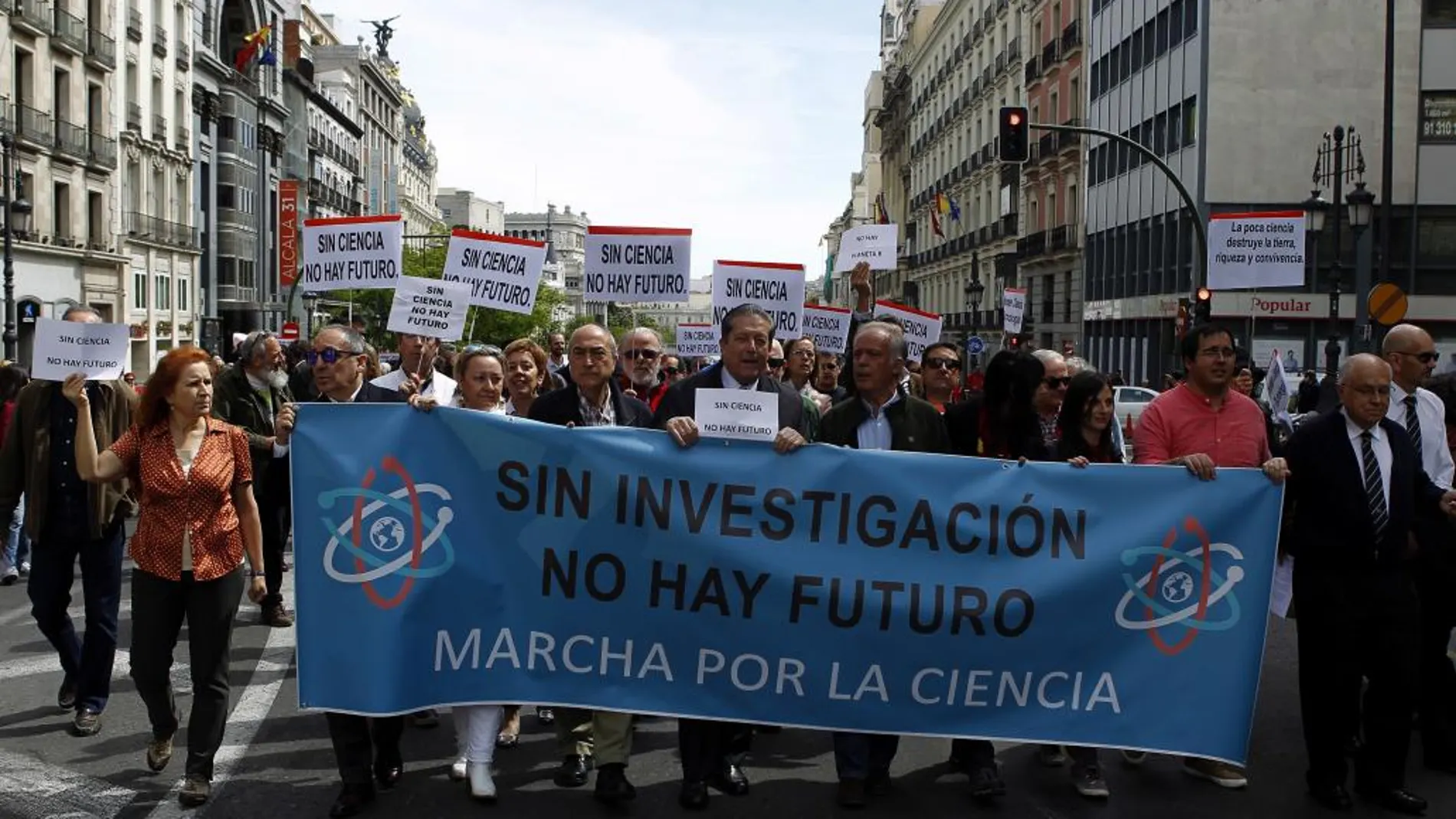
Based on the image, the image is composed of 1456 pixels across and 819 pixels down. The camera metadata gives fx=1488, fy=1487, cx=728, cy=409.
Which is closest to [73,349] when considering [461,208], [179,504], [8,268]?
[179,504]

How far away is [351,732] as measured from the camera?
19.2ft

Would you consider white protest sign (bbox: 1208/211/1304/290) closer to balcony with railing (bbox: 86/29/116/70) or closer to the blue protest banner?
the blue protest banner

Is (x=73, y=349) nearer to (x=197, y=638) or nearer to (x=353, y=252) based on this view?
(x=197, y=638)

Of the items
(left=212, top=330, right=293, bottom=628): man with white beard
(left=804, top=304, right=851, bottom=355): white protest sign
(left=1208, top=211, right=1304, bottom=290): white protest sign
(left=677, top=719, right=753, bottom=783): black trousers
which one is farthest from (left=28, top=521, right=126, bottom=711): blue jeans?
(left=1208, top=211, right=1304, bottom=290): white protest sign

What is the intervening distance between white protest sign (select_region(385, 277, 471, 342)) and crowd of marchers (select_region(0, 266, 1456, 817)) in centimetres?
99

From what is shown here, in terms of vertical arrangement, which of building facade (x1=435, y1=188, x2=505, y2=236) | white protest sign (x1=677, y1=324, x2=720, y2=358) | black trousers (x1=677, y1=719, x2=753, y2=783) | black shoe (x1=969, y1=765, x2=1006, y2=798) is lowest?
black shoe (x1=969, y1=765, x2=1006, y2=798)

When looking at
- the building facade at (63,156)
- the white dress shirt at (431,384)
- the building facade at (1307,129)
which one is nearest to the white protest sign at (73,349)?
the white dress shirt at (431,384)

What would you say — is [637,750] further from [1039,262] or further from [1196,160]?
[1039,262]

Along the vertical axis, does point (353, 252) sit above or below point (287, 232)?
below

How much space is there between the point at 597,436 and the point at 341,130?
282 feet

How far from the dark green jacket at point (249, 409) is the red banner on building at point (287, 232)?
197ft

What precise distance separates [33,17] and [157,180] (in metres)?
12.2

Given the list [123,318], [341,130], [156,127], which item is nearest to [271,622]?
[123,318]

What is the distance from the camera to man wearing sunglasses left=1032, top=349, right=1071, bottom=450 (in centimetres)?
700
